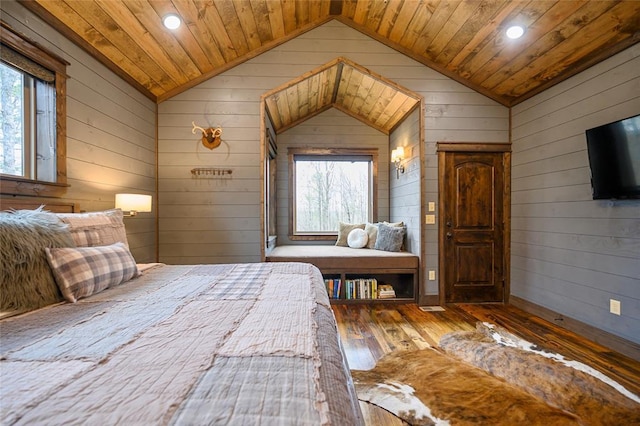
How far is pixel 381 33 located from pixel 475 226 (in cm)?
256

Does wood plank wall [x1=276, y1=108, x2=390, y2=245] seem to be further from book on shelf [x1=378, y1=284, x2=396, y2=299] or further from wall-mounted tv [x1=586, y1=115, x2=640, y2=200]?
wall-mounted tv [x1=586, y1=115, x2=640, y2=200]

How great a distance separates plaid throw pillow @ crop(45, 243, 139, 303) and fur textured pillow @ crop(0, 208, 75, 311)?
35 millimetres

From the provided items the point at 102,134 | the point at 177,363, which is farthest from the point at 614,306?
the point at 102,134

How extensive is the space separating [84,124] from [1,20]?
0.77m

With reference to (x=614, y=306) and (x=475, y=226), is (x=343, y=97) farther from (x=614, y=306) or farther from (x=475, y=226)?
(x=614, y=306)

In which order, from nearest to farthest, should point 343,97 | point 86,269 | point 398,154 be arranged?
point 86,269
point 398,154
point 343,97

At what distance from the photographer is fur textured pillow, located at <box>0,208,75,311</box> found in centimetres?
116

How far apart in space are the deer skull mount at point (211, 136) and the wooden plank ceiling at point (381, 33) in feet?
1.72

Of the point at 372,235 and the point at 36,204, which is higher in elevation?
the point at 36,204

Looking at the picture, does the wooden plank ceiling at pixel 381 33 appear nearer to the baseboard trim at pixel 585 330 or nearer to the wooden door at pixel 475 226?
the wooden door at pixel 475 226

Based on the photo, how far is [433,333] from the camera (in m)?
2.75

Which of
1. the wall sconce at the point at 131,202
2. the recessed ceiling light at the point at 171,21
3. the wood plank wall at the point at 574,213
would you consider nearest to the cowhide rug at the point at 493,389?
the wood plank wall at the point at 574,213

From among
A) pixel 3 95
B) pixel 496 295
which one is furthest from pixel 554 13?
pixel 3 95

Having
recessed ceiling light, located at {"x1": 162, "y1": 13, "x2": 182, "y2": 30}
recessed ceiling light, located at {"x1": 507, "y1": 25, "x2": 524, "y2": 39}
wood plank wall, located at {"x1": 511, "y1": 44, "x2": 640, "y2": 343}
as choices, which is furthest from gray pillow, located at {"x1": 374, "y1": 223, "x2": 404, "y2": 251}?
recessed ceiling light, located at {"x1": 162, "y1": 13, "x2": 182, "y2": 30}
